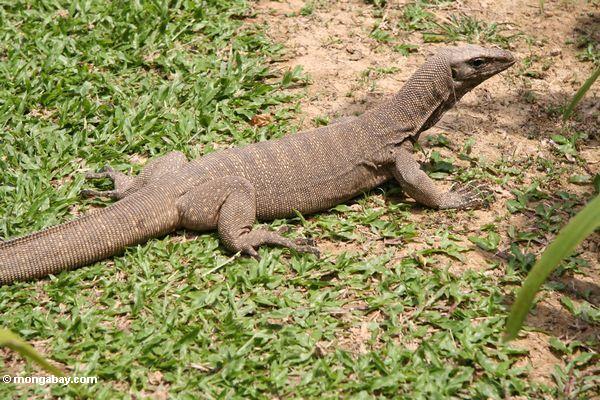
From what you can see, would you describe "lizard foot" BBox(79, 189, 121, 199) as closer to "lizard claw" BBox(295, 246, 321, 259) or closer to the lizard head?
"lizard claw" BBox(295, 246, 321, 259)

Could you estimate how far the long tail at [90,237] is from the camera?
474cm

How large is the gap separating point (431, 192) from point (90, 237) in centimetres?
263

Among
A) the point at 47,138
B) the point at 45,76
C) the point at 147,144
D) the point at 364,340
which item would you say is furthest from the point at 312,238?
the point at 45,76

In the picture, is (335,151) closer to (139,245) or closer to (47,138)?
(139,245)

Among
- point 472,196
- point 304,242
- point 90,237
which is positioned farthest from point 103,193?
point 472,196

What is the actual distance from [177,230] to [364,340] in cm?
179

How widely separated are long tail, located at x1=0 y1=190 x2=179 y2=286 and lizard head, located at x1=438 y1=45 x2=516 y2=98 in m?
2.61

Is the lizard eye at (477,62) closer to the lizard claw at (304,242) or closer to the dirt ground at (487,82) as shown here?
the dirt ground at (487,82)

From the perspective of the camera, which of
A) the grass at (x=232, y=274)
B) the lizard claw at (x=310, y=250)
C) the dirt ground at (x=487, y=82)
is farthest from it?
the dirt ground at (x=487, y=82)

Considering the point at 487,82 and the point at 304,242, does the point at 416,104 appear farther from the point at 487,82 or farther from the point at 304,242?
the point at 304,242

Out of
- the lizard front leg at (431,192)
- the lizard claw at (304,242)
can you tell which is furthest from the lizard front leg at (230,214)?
the lizard front leg at (431,192)

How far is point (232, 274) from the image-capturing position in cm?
491

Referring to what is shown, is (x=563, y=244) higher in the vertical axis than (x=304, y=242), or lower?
higher

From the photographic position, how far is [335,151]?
5.64 m
